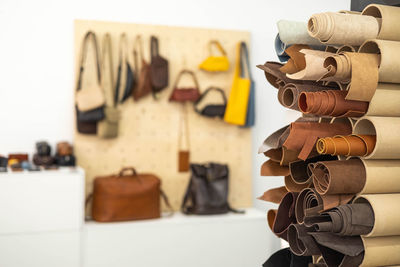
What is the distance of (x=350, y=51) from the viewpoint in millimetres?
1146

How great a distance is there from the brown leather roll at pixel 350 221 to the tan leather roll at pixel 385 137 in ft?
0.38

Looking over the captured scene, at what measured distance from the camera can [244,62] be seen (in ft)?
14.0

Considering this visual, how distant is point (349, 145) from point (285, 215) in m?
0.27

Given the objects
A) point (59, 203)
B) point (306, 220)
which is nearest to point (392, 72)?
point (306, 220)

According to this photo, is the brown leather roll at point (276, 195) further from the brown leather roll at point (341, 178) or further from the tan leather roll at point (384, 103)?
the tan leather roll at point (384, 103)

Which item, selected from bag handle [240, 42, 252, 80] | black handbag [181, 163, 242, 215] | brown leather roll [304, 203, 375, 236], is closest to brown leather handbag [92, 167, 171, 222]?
black handbag [181, 163, 242, 215]

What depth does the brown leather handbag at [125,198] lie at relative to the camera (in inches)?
146

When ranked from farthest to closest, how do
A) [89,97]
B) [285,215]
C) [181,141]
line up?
1. [181,141]
2. [89,97]
3. [285,215]

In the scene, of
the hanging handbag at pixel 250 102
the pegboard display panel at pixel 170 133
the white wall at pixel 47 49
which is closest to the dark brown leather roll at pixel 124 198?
the pegboard display panel at pixel 170 133

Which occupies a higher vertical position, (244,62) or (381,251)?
(244,62)

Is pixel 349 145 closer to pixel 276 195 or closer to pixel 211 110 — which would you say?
pixel 276 195

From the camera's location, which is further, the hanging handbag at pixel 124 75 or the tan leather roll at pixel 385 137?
the hanging handbag at pixel 124 75

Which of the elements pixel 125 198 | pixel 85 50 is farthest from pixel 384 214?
pixel 85 50

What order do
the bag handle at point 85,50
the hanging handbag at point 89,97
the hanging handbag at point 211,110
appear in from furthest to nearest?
the hanging handbag at point 211,110
the bag handle at point 85,50
the hanging handbag at point 89,97
